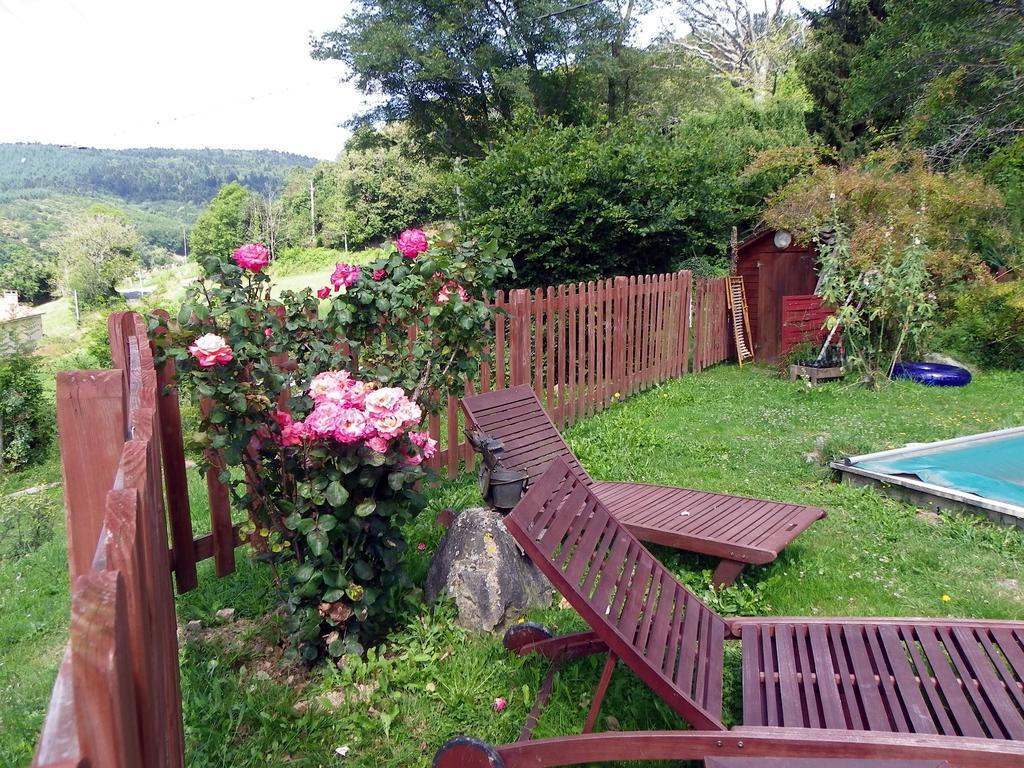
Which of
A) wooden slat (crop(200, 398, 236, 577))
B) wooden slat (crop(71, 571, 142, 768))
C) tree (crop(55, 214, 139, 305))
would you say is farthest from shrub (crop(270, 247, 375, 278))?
wooden slat (crop(71, 571, 142, 768))

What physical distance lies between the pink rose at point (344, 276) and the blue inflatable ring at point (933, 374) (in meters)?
8.04

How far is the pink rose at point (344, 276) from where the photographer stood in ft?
10.2

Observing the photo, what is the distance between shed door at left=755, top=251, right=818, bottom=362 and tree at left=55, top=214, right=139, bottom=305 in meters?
30.5

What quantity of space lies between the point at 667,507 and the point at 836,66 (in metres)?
18.5

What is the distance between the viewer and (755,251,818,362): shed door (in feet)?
35.0

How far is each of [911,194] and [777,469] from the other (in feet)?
20.6

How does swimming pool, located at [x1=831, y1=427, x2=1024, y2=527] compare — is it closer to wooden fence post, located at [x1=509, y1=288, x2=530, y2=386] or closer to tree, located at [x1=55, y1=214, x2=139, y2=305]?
wooden fence post, located at [x1=509, y1=288, x2=530, y2=386]

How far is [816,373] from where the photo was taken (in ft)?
29.2

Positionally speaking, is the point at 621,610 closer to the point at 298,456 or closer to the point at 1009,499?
the point at 298,456

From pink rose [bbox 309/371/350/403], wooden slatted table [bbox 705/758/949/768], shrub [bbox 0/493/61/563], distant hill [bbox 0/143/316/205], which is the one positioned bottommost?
shrub [bbox 0/493/61/563]

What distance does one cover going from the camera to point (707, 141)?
1212cm

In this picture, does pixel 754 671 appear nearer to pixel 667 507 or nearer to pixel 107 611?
pixel 667 507

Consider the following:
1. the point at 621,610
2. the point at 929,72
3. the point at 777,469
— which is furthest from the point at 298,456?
the point at 929,72

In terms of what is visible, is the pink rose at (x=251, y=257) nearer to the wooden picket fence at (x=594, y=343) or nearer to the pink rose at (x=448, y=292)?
the pink rose at (x=448, y=292)
